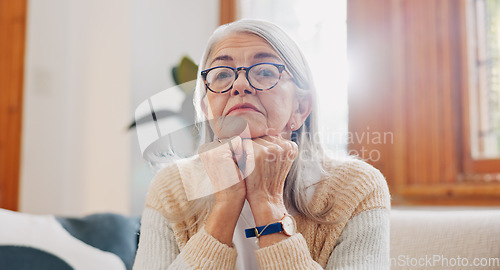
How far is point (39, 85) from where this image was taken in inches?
81.4

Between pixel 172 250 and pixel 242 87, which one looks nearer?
pixel 242 87

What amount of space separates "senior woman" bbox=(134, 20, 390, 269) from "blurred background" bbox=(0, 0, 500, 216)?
0.31ft

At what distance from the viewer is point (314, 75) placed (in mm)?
797

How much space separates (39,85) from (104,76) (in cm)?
29

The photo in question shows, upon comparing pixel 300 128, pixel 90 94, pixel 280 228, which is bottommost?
pixel 280 228

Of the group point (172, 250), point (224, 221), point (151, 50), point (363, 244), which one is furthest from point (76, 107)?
point (363, 244)

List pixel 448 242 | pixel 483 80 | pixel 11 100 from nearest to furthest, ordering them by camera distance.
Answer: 1. pixel 448 242
2. pixel 483 80
3. pixel 11 100

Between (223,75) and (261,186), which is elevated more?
(223,75)

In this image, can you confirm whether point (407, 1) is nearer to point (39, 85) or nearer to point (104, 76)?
point (104, 76)

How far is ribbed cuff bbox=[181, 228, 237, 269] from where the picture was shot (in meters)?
0.72

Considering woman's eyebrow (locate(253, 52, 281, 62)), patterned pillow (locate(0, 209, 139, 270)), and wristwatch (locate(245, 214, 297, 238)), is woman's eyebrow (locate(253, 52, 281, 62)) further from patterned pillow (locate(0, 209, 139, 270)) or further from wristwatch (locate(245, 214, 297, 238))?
patterned pillow (locate(0, 209, 139, 270))

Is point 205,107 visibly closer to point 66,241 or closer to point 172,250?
point 172,250

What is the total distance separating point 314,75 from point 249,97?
17cm

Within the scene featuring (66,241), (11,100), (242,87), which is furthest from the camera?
(11,100)
